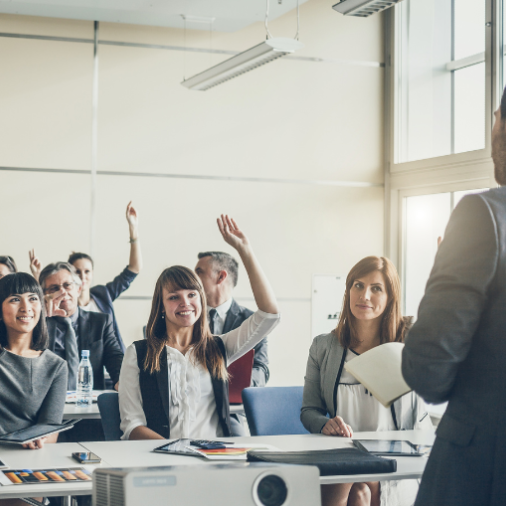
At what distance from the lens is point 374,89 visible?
6.52m

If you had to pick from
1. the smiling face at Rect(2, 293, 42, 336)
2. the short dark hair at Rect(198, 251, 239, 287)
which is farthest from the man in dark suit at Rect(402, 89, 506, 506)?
the short dark hair at Rect(198, 251, 239, 287)

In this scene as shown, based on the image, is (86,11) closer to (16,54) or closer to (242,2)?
(16,54)

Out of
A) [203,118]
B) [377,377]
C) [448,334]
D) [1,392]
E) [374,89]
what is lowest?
[1,392]

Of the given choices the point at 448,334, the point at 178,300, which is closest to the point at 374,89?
the point at 178,300

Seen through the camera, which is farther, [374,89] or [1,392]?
[374,89]

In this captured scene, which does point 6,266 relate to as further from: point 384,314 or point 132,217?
point 384,314

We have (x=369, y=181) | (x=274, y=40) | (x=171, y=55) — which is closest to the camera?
(x=274, y=40)

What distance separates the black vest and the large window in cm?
348

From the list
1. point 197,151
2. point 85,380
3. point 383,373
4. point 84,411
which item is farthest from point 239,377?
point 197,151

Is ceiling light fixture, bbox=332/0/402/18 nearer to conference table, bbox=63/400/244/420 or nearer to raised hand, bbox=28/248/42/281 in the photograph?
conference table, bbox=63/400/244/420

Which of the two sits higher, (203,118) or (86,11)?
(86,11)

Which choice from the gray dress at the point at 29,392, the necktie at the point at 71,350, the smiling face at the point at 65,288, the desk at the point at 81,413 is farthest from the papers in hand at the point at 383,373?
the smiling face at the point at 65,288

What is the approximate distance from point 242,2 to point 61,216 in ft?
7.49

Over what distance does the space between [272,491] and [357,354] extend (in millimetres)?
1794
